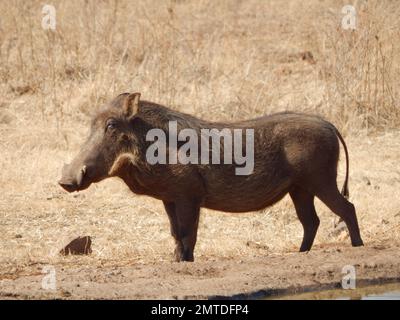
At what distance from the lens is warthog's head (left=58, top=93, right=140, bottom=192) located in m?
7.76

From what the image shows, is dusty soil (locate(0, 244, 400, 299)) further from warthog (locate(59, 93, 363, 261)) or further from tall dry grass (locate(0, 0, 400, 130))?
tall dry grass (locate(0, 0, 400, 130))

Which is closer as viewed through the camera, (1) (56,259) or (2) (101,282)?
(2) (101,282)

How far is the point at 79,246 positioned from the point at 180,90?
194 inches

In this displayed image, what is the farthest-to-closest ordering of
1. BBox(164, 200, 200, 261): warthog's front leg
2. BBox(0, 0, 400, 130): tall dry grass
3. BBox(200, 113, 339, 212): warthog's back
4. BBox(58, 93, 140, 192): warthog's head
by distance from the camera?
BBox(0, 0, 400, 130): tall dry grass
BBox(200, 113, 339, 212): warthog's back
BBox(58, 93, 140, 192): warthog's head
BBox(164, 200, 200, 261): warthog's front leg

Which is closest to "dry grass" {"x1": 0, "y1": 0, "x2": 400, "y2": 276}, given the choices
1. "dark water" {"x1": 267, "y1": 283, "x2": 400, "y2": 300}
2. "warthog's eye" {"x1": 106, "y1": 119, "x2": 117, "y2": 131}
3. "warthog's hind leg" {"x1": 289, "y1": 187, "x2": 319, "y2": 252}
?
"warthog's hind leg" {"x1": 289, "y1": 187, "x2": 319, "y2": 252}

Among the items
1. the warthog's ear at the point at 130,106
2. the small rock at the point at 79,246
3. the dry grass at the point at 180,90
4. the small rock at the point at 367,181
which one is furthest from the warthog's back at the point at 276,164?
the small rock at the point at 367,181

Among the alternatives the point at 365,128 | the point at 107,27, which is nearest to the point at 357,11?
the point at 365,128

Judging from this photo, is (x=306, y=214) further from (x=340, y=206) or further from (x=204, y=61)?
(x=204, y=61)

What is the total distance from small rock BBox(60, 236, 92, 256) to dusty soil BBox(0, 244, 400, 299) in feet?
1.93

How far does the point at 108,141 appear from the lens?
7.82 meters
